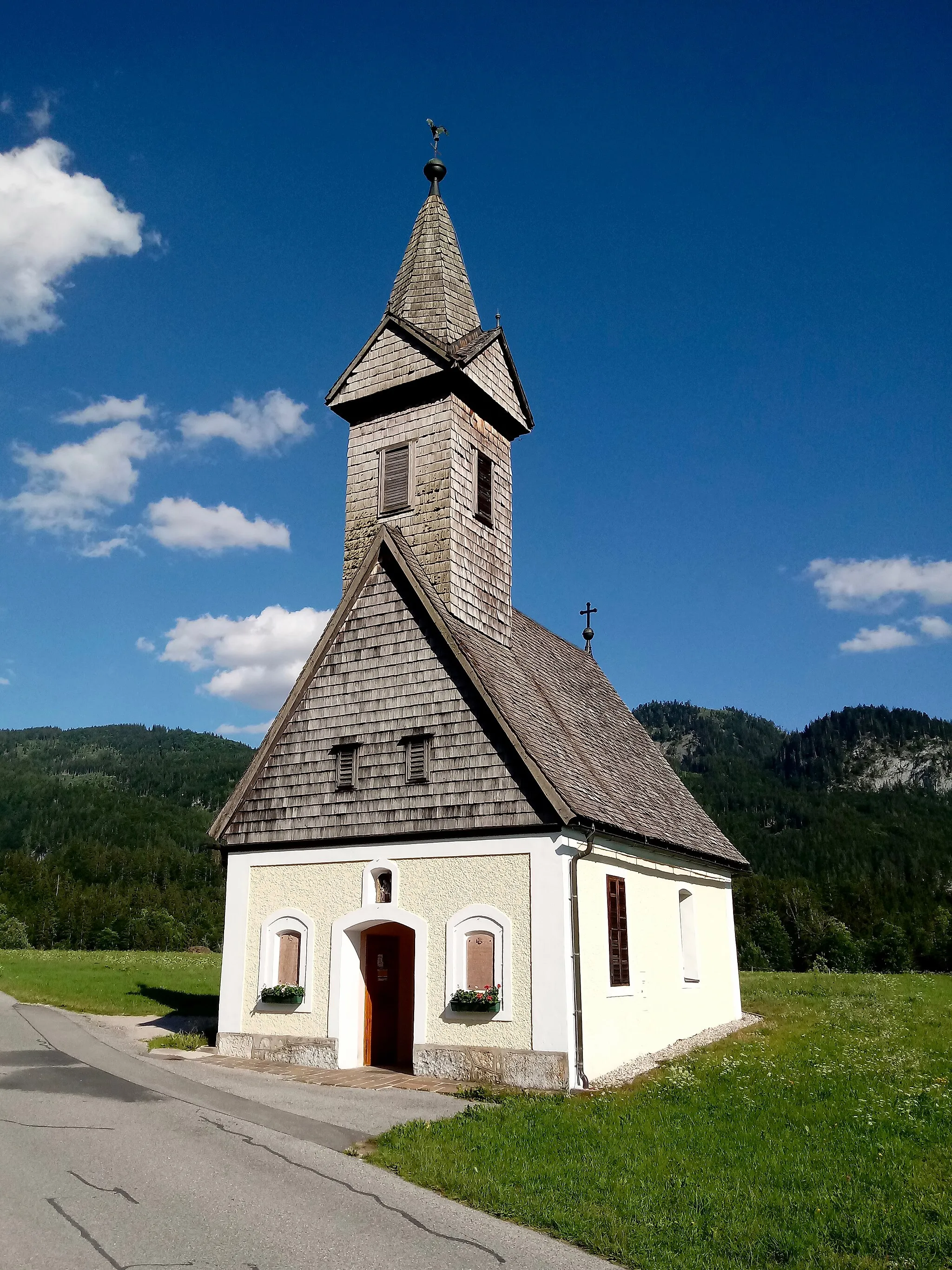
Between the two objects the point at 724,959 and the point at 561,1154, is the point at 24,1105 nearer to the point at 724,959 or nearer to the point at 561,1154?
the point at 561,1154

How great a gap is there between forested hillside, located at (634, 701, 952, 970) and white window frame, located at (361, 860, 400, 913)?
206 ft

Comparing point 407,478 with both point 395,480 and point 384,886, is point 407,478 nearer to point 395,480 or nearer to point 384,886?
point 395,480

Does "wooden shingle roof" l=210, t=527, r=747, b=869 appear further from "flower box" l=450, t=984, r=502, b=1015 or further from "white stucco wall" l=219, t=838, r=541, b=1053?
"flower box" l=450, t=984, r=502, b=1015

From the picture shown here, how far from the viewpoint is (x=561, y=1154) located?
8844mm

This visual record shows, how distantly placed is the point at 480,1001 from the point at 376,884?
2829mm

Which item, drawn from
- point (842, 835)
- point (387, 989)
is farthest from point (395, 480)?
point (842, 835)

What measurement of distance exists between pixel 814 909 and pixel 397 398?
8094 centimetres

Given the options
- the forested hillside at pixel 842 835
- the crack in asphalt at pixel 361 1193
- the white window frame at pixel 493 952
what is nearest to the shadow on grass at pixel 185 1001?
the white window frame at pixel 493 952

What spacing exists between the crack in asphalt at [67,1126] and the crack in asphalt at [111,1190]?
2061mm

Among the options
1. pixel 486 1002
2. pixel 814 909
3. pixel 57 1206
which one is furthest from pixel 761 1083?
pixel 814 909

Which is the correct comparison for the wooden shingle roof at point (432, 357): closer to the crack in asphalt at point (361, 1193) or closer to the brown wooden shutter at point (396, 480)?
the brown wooden shutter at point (396, 480)

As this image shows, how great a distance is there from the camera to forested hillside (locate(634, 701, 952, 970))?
77.2m

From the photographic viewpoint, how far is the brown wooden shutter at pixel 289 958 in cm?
1595

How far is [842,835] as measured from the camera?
118312mm
